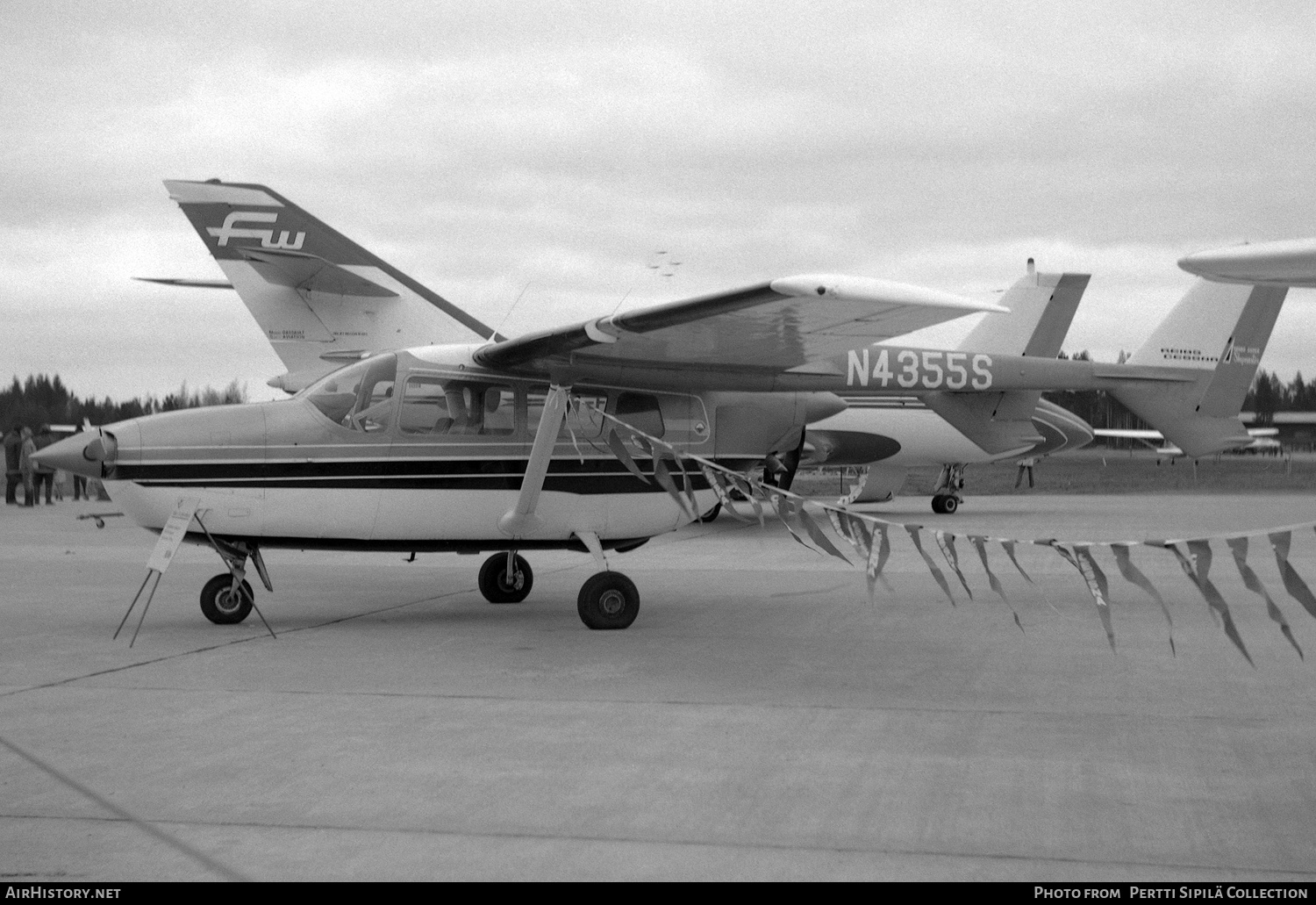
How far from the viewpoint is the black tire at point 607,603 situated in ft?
29.7

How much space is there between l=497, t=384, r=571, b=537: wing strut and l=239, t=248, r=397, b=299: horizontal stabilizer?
10638 mm

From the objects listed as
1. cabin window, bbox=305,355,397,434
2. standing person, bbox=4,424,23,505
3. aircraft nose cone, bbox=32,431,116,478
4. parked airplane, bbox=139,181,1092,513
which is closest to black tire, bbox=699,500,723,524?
cabin window, bbox=305,355,397,434

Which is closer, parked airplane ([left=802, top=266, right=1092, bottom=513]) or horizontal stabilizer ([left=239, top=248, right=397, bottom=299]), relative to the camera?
horizontal stabilizer ([left=239, top=248, right=397, bottom=299])

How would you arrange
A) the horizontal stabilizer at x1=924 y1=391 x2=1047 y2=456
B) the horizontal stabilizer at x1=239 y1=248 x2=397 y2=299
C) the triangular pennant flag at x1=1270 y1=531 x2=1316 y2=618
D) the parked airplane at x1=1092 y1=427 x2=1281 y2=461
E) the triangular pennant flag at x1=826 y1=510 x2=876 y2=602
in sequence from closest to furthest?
the triangular pennant flag at x1=1270 y1=531 x2=1316 y2=618 → the triangular pennant flag at x1=826 y1=510 x2=876 y2=602 → the horizontal stabilizer at x1=924 y1=391 x2=1047 y2=456 → the horizontal stabilizer at x1=239 y1=248 x2=397 y2=299 → the parked airplane at x1=1092 y1=427 x2=1281 y2=461

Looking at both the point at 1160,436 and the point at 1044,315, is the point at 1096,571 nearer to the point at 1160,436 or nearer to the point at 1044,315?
the point at 1044,315

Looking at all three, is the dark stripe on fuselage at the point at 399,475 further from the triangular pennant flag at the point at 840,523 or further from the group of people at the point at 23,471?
the group of people at the point at 23,471

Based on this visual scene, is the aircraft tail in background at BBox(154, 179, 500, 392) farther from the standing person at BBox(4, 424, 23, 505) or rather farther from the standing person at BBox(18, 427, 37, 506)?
the standing person at BBox(4, 424, 23, 505)

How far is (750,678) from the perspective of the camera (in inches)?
282

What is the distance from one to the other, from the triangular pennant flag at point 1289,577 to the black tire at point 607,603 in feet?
15.8

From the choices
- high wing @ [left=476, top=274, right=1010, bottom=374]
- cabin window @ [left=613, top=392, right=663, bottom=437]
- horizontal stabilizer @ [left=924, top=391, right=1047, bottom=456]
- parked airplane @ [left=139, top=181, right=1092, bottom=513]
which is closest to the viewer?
high wing @ [left=476, top=274, right=1010, bottom=374]

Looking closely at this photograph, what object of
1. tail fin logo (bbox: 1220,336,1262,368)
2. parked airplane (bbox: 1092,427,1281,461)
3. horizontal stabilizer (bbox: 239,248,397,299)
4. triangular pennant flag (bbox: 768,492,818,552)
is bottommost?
parked airplane (bbox: 1092,427,1281,461)

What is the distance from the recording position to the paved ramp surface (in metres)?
4.03

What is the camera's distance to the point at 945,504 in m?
25.1

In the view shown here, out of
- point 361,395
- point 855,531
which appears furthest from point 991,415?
point 855,531
